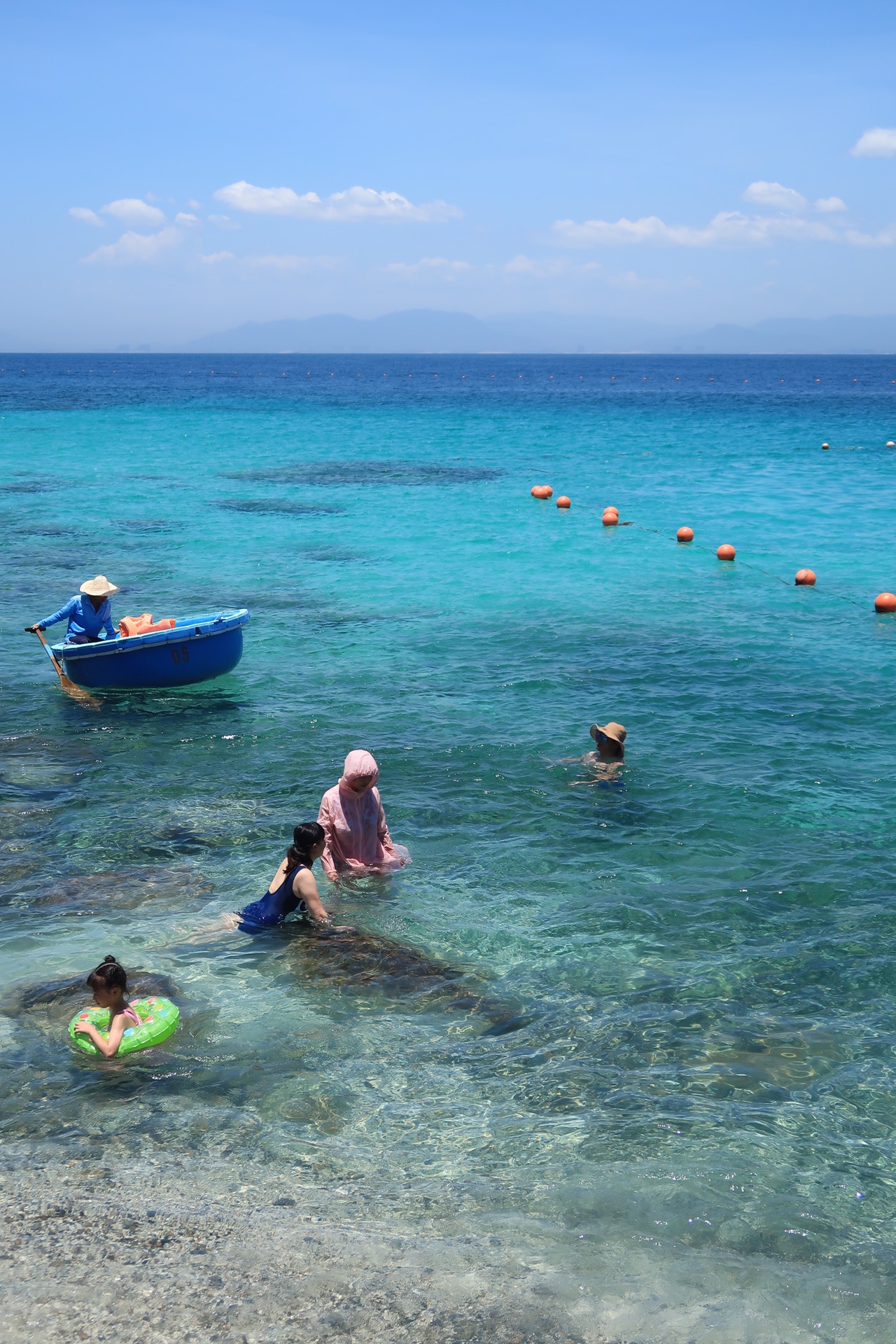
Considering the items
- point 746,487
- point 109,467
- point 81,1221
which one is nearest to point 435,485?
point 746,487

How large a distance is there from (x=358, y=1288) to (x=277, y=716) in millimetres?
9276

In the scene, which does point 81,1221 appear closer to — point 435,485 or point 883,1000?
point 883,1000

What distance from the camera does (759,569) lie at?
22828mm

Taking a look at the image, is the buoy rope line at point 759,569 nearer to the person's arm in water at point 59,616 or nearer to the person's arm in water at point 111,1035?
the person's arm in water at point 59,616

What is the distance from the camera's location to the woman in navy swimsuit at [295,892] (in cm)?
778

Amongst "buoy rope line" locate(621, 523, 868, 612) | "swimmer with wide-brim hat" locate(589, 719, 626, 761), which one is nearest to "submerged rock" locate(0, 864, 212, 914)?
"swimmer with wide-brim hat" locate(589, 719, 626, 761)

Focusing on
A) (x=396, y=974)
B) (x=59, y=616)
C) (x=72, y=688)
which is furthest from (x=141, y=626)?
(x=396, y=974)

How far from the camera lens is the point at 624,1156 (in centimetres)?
576

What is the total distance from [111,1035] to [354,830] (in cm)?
281

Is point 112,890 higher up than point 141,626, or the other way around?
point 141,626

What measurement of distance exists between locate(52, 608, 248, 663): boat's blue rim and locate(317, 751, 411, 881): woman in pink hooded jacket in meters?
5.58

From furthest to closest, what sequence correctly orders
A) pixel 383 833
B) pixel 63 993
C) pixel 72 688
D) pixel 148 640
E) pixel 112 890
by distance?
pixel 72 688
pixel 148 640
pixel 383 833
pixel 112 890
pixel 63 993

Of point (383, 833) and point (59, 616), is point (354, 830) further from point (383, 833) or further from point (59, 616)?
point (59, 616)

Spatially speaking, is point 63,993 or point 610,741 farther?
point 610,741
